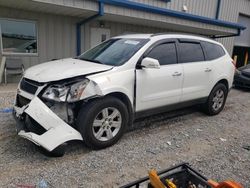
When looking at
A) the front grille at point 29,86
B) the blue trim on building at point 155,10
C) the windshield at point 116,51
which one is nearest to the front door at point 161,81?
the windshield at point 116,51

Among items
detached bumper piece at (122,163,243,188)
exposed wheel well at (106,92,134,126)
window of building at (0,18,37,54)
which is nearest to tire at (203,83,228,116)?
exposed wheel well at (106,92,134,126)

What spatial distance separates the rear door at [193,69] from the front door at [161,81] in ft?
0.60

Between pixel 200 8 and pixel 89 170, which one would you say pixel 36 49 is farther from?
pixel 200 8

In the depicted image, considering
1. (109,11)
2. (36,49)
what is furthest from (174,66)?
(36,49)

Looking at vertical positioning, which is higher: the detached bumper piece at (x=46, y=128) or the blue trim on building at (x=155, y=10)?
the blue trim on building at (x=155, y=10)

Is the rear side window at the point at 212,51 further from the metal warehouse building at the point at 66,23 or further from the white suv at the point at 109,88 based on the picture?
the metal warehouse building at the point at 66,23

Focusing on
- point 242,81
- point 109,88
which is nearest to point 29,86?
point 109,88

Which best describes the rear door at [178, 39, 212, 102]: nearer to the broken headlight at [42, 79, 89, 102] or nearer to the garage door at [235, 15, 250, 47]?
the broken headlight at [42, 79, 89, 102]

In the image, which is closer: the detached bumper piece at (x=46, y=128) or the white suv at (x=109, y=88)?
→ the detached bumper piece at (x=46, y=128)

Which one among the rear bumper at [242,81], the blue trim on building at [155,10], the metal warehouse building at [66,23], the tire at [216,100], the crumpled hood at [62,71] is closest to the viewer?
the crumpled hood at [62,71]

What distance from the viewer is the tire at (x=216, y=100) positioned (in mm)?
5449

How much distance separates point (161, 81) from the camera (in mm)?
4230

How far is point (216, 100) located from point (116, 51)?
2877mm

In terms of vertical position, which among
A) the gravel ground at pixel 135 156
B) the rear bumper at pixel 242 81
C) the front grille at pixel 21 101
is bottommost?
the gravel ground at pixel 135 156
